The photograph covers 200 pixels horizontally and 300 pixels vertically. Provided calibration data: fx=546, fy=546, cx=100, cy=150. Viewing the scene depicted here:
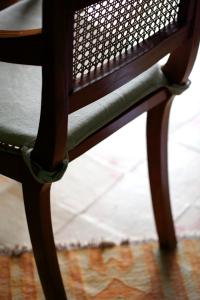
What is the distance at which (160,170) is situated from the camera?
1.27 m

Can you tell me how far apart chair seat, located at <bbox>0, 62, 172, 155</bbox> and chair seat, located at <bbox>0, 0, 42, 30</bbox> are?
0.08m

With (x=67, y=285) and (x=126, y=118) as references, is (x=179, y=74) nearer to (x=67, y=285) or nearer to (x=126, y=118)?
(x=126, y=118)

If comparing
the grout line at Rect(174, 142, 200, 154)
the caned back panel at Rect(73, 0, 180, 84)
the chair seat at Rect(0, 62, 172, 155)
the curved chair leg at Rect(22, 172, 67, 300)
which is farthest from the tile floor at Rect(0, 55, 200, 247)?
the caned back panel at Rect(73, 0, 180, 84)

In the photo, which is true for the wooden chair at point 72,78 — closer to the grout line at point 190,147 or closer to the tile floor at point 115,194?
the tile floor at point 115,194

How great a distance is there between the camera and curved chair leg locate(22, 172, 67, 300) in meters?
0.95

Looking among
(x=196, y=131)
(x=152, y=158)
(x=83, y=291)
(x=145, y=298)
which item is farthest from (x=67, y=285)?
(x=196, y=131)

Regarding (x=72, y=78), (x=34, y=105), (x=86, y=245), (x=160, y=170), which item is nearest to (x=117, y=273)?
(x=86, y=245)

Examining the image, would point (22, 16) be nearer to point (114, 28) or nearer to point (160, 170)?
point (114, 28)

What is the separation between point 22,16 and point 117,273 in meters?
0.63

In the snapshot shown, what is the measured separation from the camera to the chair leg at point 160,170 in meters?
1.20

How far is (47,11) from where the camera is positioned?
28.4 inches

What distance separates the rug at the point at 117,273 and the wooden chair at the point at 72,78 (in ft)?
0.59

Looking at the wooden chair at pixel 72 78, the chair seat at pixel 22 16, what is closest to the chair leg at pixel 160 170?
the wooden chair at pixel 72 78

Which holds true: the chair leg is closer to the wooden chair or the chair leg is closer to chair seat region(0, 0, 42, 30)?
the wooden chair
